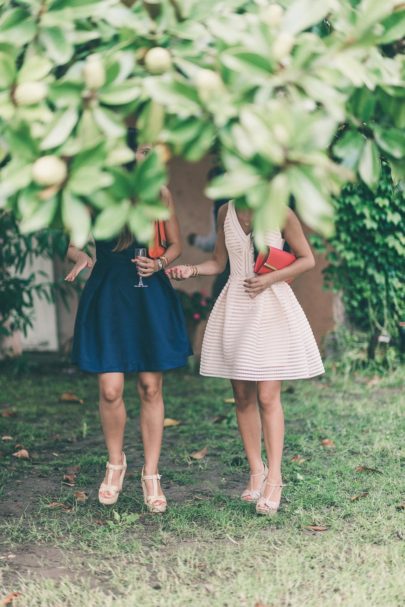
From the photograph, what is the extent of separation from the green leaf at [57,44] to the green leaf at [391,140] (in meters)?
0.79

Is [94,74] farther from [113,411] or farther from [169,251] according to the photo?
[113,411]

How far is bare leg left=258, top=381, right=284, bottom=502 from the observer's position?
4477mm

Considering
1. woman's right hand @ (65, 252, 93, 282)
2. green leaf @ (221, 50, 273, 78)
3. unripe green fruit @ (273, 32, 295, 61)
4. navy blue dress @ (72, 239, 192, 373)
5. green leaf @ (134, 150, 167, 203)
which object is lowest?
navy blue dress @ (72, 239, 192, 373)

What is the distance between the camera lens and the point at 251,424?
470cm

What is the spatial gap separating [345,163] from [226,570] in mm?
2049

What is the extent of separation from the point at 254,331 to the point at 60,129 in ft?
8.05

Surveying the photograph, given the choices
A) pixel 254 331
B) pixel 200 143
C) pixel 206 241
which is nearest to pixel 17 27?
pixel 200 143

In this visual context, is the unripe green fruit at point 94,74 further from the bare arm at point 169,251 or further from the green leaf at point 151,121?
the bare arm at point 169,251

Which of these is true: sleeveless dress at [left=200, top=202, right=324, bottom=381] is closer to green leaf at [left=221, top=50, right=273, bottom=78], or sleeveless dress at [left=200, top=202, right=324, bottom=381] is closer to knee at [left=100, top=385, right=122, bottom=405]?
knee at [left=100, top=385, right=122, bottom=405]

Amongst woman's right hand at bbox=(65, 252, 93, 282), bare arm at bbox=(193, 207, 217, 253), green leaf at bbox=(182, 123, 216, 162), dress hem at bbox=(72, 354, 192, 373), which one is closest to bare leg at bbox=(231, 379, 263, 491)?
dress hem at bbox=(72, 354, 192, 373)

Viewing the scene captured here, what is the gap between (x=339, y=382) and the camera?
306 inches

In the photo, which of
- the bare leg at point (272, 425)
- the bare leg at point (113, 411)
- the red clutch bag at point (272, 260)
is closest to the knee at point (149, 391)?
the bare leg at point (113, 411)

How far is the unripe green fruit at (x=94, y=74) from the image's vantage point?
2.15 m

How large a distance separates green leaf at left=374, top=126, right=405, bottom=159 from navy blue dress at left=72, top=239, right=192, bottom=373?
2.29 meters
